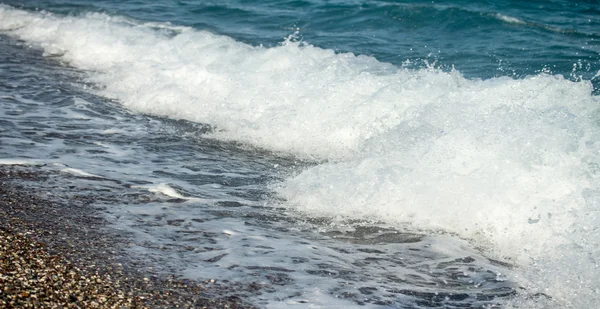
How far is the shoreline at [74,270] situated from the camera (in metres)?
3.85

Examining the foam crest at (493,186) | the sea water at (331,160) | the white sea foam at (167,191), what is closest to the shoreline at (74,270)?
the sea water at (331,160)

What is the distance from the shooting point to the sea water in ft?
15.7

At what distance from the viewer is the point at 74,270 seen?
4191 millimetres

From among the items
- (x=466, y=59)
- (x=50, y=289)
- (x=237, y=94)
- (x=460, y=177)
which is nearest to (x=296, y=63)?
(x=237, y=94)

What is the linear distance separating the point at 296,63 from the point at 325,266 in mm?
6128

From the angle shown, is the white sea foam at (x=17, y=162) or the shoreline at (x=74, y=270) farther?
the white sea foam at (x=17, y=162)

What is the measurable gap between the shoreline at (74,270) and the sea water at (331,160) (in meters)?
0.18

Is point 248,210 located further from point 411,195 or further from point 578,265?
point 578,265

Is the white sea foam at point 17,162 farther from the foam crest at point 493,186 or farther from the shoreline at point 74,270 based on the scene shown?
the foam crest at point 493,186

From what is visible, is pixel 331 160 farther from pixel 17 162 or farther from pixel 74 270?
pixel 74 270

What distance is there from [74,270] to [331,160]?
4003mm

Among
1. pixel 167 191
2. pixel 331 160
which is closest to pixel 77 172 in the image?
pixel 167 191

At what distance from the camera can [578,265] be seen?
4.92 m

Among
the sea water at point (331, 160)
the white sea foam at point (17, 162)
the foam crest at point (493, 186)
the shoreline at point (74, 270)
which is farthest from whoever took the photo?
the white sea foam at point (17, 162)
